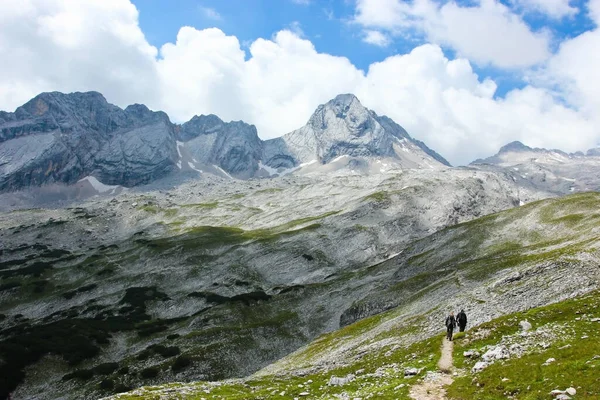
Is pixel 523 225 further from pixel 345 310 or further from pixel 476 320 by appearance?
pixel 476 320

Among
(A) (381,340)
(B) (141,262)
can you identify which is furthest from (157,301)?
(A) (381,340)

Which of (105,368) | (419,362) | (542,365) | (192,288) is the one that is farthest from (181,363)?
(192,288)

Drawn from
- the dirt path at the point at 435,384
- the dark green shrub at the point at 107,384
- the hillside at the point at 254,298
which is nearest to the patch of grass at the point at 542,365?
the dirt path at the point at 435,384

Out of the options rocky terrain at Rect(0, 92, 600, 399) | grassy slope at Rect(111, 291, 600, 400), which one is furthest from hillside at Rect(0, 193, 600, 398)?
grassy slope at Rect(111, 291, 600, 400)

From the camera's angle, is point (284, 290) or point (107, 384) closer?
point (107, 384)

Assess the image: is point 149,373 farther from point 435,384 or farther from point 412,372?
point 435,384

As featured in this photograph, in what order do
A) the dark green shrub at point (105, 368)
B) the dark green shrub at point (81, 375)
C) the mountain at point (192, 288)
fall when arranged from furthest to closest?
1. the mountain at point (192, 288)
2. the dark green shrub at point (105, 368)
3. the dark green shrub at point (81, 375)

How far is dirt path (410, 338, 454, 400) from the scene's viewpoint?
19.3 metres

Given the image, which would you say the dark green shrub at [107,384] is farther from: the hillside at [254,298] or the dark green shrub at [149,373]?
the dark green shrub at [149,373]

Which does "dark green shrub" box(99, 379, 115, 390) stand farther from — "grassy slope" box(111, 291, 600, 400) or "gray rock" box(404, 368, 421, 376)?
"gray rock" box(404, 368, 421, 376)

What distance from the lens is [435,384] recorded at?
20.7 m

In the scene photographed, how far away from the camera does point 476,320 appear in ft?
127

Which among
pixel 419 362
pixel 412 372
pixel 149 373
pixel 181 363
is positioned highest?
pixel 412 372

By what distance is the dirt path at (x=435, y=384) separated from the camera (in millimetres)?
19281
